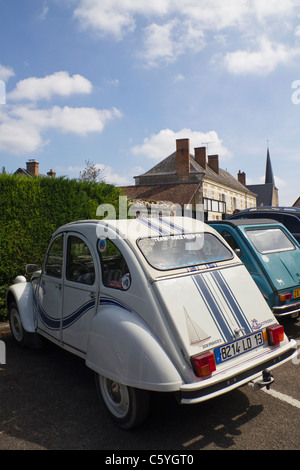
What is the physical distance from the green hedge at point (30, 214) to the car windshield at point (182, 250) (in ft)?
15.2

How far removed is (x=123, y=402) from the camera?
3.35 metres

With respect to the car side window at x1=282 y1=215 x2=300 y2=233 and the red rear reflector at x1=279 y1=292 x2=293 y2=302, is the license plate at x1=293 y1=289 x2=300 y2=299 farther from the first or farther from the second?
the car side window at x1=282 y1=215 x2=300 y2=233

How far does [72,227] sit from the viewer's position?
14.8 ft

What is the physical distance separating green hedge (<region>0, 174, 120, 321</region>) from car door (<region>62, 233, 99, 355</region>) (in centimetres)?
350

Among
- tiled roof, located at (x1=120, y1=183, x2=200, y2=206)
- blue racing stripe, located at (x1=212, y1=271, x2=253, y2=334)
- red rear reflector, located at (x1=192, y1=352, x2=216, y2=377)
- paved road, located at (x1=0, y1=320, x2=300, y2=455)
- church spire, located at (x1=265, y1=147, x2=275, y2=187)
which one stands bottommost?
paved road, located at (x1=0, y1=320, x2=300, y2=455)

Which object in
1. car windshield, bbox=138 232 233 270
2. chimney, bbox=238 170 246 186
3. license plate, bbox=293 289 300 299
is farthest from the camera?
chimney, bbox=238 170 246 186

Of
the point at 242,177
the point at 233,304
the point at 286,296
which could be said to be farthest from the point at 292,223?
the point at 242,177

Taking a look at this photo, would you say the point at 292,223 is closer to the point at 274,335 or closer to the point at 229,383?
the point at 274,335

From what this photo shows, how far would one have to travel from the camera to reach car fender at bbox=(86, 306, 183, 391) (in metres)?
3.02

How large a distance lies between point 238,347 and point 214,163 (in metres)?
53.3

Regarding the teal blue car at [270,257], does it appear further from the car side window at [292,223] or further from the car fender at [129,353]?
the car fender at [129,353]

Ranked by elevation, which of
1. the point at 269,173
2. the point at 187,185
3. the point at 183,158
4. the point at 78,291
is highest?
the point at 269,173

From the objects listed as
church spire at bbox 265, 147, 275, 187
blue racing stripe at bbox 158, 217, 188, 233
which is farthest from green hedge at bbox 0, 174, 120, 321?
church spire at bbox 265, 147, 275, 187

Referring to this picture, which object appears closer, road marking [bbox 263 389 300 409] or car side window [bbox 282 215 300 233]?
road marking [bbox 263 389 300 409]
